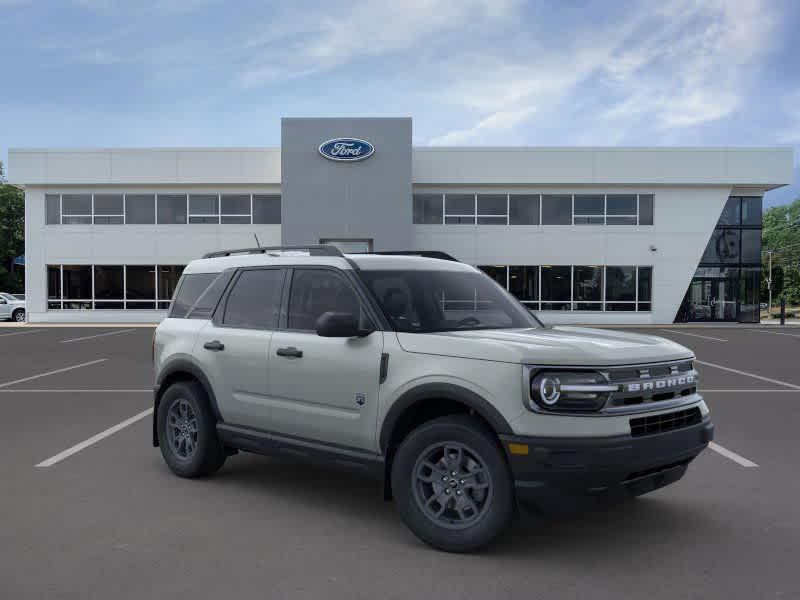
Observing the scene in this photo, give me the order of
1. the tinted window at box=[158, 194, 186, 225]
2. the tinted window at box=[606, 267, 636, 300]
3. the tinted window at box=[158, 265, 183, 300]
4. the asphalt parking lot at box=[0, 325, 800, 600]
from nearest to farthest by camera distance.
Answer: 1. the asphalt parking lot at box=[0, 325, 800, 600]
2. the tinted window at box=[606, 267, 636, 300]
3. the tinted window at box=[158, 265, 183, 300]
4. the tinted window at box=[158, 194, 186, 225]

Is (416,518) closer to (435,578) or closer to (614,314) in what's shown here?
(435,578)

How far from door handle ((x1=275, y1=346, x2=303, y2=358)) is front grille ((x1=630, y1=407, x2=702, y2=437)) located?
2.26 m

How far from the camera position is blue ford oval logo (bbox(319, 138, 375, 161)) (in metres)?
30.2

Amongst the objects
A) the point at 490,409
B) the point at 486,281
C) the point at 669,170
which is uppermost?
the point at 669,170

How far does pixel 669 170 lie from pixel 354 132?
13893mm

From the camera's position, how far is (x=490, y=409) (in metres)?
4.11

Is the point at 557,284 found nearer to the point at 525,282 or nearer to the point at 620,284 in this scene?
the point at 525,282

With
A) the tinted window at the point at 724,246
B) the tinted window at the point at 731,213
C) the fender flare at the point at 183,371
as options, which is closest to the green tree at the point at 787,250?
the tinted window at the point at 731,213

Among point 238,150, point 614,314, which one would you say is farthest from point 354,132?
point 614,314

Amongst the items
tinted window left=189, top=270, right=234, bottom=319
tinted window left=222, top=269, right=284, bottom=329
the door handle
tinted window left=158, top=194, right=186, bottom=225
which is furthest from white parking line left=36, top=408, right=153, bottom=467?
tinted window left=158, top=194, right=186, bottom=225

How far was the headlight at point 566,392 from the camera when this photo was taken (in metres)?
4.02

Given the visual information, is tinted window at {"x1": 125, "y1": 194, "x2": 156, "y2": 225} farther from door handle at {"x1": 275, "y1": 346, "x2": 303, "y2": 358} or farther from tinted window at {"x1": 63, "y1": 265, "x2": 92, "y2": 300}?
door handle at {"x1": 275, "y1": 346, "x2": 303, "y2": 358}

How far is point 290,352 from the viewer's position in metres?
5.18

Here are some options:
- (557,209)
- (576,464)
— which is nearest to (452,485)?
(576,464)
